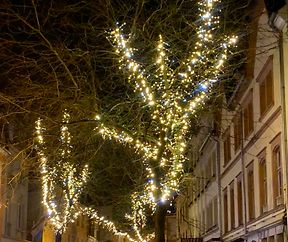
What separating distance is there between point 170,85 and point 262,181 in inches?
298

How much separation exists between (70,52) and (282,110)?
6.74 m

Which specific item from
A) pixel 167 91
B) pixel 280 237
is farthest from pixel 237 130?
pixel 167 91

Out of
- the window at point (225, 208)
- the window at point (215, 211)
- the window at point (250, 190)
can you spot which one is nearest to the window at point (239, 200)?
the window at point (250, 190)

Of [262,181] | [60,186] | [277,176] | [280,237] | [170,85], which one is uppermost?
[170,85]

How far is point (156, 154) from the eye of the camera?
18.2 metres

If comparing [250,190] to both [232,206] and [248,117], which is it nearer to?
[248,117]

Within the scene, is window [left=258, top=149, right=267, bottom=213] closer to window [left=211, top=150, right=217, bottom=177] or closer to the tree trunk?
the tree trunk

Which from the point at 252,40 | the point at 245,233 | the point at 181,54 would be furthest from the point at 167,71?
the point at 245,233

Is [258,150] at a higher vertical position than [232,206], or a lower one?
higher

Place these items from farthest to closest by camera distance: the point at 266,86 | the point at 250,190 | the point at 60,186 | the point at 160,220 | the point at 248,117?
the point at 60,186, the point at 248,117, the point at 250,190, the point at 266,86, the point at 160,220

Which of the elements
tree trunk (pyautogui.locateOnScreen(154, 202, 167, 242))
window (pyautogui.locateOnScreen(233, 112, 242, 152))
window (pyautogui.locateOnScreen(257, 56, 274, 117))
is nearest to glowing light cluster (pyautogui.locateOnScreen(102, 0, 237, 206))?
tree trunk (pyautogui.locateOnScreen(154, 202, 167, 242))

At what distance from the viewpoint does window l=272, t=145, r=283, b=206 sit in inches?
772

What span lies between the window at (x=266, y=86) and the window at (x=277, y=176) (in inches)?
65.1

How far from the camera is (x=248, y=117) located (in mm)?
25219
